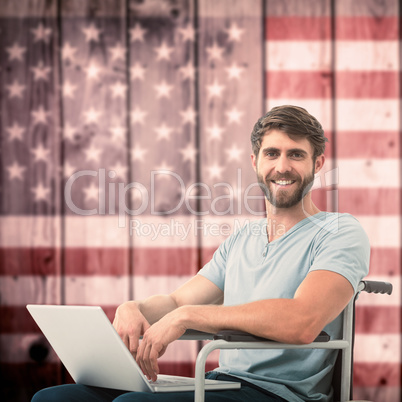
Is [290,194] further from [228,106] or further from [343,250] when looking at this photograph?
[228,106]

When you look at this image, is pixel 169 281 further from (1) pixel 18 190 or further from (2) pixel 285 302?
→ (2) pixel 285 302

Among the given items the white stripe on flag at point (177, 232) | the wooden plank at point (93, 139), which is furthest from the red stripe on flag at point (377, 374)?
the wooden plank at point (93, 139)

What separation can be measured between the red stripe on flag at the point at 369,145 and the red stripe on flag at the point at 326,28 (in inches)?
20.3

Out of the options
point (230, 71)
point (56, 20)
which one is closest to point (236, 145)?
point (230, 71)

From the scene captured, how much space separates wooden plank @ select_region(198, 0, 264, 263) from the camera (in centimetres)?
294

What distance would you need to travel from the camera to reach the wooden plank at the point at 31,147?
2977 millimetres

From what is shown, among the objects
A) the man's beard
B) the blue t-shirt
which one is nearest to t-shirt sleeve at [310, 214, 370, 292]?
the blue t-shirt

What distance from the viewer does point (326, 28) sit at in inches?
118

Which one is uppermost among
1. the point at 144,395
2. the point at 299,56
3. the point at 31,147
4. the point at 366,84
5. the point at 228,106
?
the point at 299,56

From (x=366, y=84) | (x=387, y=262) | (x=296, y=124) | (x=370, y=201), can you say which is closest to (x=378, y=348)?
(x=387, y=262)

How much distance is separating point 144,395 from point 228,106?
6.46 feet

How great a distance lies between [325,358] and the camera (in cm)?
146

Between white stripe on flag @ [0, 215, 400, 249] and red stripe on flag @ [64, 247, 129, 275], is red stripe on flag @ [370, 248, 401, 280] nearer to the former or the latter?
white stripe on flag @ [0, 215, 400, 249]

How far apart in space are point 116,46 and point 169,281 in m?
1.27
